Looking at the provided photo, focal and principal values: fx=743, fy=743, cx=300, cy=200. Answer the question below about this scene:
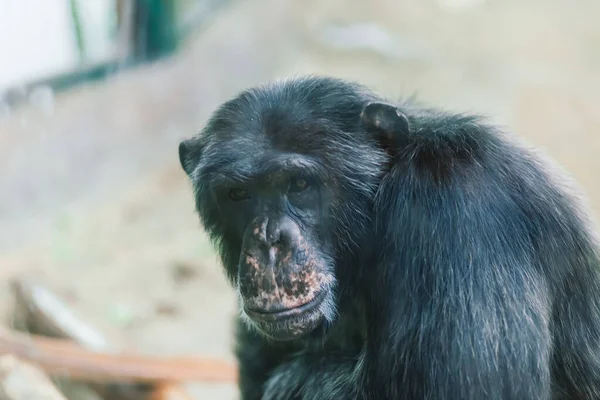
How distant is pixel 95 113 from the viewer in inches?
361

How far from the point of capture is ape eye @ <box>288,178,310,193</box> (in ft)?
11.7

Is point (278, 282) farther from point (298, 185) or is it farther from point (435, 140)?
point (435, 140)

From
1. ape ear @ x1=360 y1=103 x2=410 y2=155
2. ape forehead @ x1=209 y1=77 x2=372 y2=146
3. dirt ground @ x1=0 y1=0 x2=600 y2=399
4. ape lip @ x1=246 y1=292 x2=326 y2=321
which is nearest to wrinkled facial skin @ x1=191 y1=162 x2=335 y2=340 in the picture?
ape lip @ x1=246 y1=292 x2=326 y2=321

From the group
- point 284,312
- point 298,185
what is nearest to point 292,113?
point 298,185

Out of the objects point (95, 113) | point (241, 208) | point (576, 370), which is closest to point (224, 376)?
point (241, 208)

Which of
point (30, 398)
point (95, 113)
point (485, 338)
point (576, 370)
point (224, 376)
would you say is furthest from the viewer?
point (95, 113)

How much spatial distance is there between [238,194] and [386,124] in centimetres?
81

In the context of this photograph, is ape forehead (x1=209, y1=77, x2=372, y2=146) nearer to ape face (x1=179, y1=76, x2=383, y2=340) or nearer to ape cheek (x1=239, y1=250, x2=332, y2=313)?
ape face (x1=179, y1=76, x2=383, y2=340)

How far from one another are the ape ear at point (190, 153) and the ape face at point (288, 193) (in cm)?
22

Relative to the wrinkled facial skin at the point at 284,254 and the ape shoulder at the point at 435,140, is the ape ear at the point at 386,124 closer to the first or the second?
the ape shoulder at the point at 435,140

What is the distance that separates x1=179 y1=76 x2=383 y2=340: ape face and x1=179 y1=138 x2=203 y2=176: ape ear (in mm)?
219

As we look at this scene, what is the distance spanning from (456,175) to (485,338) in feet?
2.45

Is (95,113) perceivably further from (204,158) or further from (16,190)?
(204,158)

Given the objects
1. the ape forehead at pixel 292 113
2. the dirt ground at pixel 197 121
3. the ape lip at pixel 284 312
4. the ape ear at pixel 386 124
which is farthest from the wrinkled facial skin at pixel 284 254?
the dirt ground at pixel 197 121
